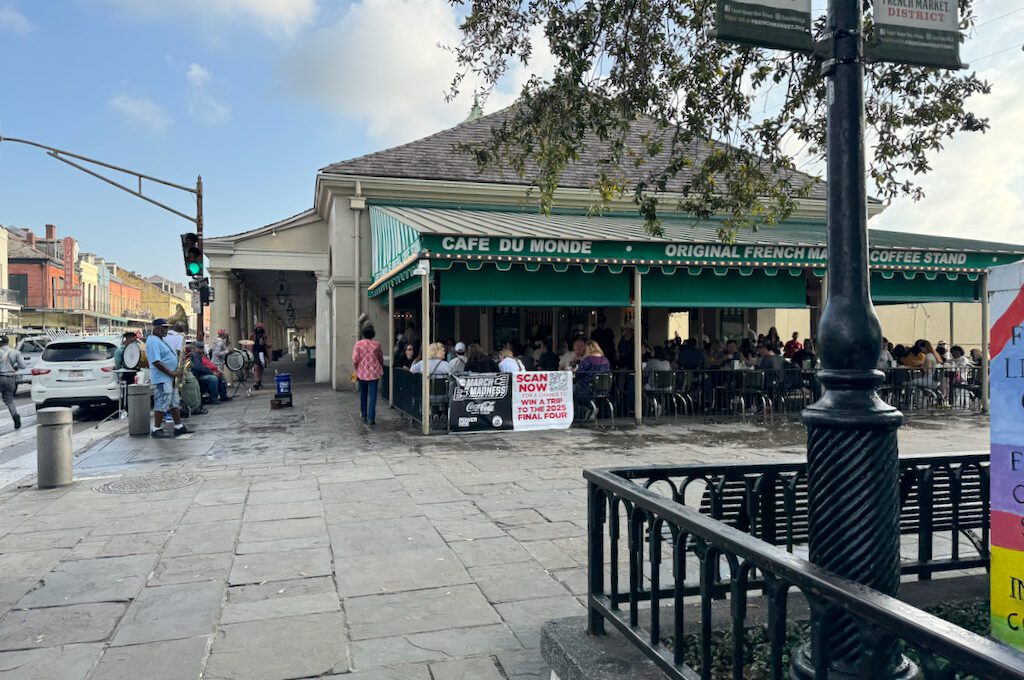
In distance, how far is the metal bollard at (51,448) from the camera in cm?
762

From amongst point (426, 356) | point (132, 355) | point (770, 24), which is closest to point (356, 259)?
point (132, 355)

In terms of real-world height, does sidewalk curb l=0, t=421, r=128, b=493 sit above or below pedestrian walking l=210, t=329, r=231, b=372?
below

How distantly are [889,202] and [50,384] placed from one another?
50.2 ft

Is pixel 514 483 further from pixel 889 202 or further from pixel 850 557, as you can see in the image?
pixel 850 557

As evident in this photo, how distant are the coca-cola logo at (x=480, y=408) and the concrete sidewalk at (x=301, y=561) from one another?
63.3 inches

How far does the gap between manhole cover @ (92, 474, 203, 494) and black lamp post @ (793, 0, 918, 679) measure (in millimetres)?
7115

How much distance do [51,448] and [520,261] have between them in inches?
270

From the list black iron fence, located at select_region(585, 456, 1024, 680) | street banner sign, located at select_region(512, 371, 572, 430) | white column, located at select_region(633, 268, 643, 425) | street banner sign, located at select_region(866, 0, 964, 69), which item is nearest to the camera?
black iron fence, located at select_region(585, 456, 1024, 680)

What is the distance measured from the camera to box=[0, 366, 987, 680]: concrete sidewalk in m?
3.65

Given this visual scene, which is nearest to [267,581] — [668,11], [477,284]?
[668,11]

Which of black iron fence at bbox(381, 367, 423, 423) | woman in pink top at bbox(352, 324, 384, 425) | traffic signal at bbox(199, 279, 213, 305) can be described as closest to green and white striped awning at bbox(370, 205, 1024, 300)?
woman in pink top at bbox(352, 324, 384, 425)

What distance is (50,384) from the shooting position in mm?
14289

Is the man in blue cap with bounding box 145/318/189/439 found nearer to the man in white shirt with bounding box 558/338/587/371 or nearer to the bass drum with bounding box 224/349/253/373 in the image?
the man in white shirt with bounding box 558/338/587/371

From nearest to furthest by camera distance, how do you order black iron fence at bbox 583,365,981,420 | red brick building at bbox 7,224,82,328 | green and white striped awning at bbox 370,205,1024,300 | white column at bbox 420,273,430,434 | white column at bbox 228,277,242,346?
white column at bbox 420,273,430,434, green and white striped awning at bbox 370,205,1024,300, black iron fence at bbox 583,365,981,420, white column at bbox 228,277,242,346, red brick building at bbox 7,224,82,328
